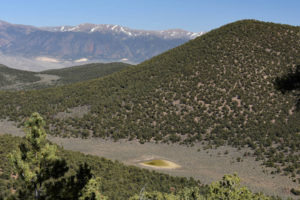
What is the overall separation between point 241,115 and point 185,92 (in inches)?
464

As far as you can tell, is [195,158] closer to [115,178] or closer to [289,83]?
[115,178]

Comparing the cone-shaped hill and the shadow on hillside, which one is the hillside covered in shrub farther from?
the cone-shaped hill

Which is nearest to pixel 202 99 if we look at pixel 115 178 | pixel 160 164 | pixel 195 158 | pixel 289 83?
pixel 195 158

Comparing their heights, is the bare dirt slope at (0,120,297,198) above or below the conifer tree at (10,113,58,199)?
below

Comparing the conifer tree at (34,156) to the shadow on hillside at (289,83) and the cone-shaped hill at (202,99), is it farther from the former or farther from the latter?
the cone-shaped hill at (202,99)

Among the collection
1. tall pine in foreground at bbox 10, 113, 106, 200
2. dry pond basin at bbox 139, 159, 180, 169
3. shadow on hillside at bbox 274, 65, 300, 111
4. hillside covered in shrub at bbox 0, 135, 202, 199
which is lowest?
dry pond basin at bbox 139, 159, 180, 169

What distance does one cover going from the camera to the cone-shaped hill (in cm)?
4228

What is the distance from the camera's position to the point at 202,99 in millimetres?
50281

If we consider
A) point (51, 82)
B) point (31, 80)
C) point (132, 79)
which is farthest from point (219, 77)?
point (31, 80)

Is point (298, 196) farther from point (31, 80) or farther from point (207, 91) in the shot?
point (31, 80)

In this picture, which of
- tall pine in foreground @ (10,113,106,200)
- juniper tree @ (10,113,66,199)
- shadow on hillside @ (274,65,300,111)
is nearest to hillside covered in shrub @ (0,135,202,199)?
tall pine in foreground @ (10,113,106,200)

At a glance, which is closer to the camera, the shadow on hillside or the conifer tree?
the conifer tree

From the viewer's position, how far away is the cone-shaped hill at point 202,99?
42281 mm

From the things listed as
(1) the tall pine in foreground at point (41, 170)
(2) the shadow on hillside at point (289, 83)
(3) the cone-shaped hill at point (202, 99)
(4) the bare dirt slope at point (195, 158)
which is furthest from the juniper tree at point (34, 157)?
(3) the cone-shaped hill at point (202, 99)
